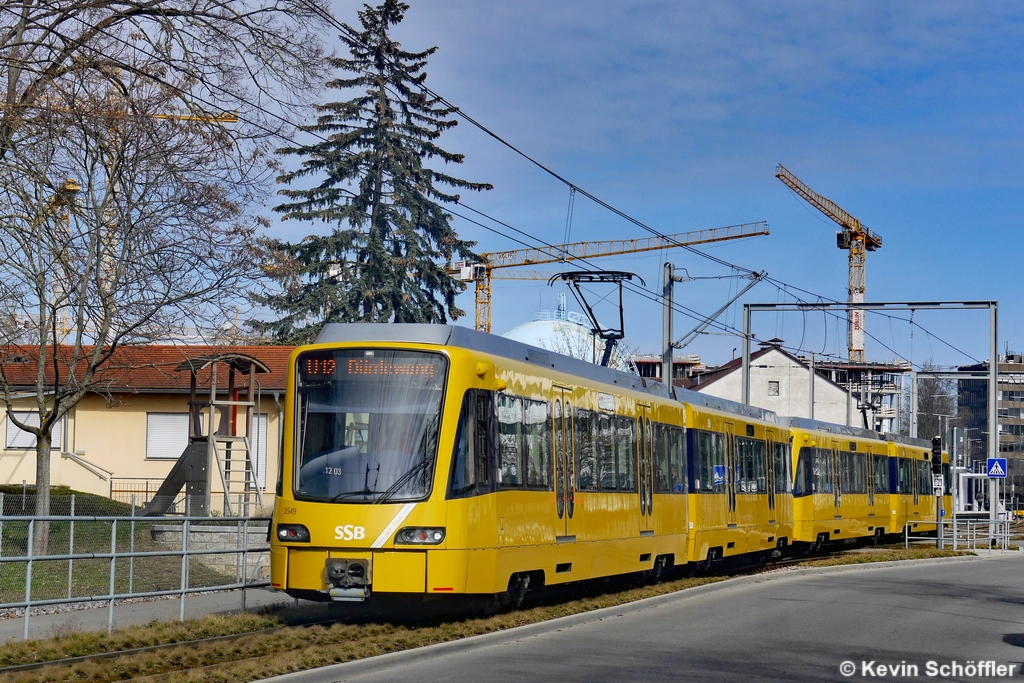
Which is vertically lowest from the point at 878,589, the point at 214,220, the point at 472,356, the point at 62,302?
the point at 878,589

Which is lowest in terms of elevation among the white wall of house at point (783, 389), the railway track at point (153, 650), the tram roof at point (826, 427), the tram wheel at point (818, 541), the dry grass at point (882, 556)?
the dry grass at point (882, 556)

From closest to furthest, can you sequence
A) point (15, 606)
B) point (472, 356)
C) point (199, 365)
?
1. point (15, 606)
2. point (472, 356)
3. point (199, 365)

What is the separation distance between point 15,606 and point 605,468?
8.31 meters

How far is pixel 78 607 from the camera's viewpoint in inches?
672

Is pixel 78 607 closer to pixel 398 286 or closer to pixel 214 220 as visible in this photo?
pixel 214 220

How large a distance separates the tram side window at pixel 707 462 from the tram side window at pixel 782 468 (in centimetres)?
439

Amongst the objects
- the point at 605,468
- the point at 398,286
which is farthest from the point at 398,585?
the point at 398,286

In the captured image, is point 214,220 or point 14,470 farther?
point 14,470

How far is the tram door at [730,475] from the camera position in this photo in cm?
2447

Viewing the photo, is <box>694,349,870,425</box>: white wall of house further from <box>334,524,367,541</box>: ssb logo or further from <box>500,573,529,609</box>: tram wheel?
<box>334,524,367,541</box>: ssb logo

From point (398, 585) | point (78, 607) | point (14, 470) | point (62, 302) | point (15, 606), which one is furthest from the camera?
point (14, 470)

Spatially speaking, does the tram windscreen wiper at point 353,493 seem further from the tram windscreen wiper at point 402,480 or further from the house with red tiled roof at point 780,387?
the house with red tiled roof at point 780,387

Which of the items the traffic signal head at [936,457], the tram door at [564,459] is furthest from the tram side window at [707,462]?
the traffic signal head at [936,457]

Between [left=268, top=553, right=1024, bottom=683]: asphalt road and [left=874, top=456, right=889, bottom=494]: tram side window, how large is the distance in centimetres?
1661
